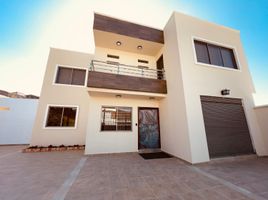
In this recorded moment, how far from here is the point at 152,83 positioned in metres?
5.47

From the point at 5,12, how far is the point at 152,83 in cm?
852

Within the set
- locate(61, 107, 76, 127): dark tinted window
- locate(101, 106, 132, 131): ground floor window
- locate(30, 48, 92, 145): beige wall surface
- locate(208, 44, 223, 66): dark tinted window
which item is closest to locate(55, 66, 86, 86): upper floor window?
locate(30, 48, 92, 145): beige wall surface

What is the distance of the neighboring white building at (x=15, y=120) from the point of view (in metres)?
7.69

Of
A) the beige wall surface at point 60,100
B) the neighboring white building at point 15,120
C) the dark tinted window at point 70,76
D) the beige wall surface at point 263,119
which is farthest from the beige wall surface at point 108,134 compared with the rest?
the neighboring white building at point 15,120

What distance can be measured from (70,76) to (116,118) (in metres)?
4.98

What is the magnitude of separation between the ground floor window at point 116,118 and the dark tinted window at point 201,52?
4512 millimetres

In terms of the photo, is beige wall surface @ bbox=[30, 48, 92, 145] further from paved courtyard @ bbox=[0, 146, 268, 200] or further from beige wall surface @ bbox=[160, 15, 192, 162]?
beige wall surface @ bbox=[160, 15, 192, 162]

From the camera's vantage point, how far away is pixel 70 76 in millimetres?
7566

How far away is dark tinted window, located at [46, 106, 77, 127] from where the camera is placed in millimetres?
6707

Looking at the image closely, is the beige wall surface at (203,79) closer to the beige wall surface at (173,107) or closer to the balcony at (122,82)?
the beige wall surface at (173,107)

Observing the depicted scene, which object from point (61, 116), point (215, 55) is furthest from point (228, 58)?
point (61, 116)

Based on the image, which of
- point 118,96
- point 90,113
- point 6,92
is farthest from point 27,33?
point 6,92

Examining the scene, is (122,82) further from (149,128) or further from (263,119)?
(263,119)

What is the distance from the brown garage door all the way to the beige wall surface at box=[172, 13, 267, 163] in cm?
28
